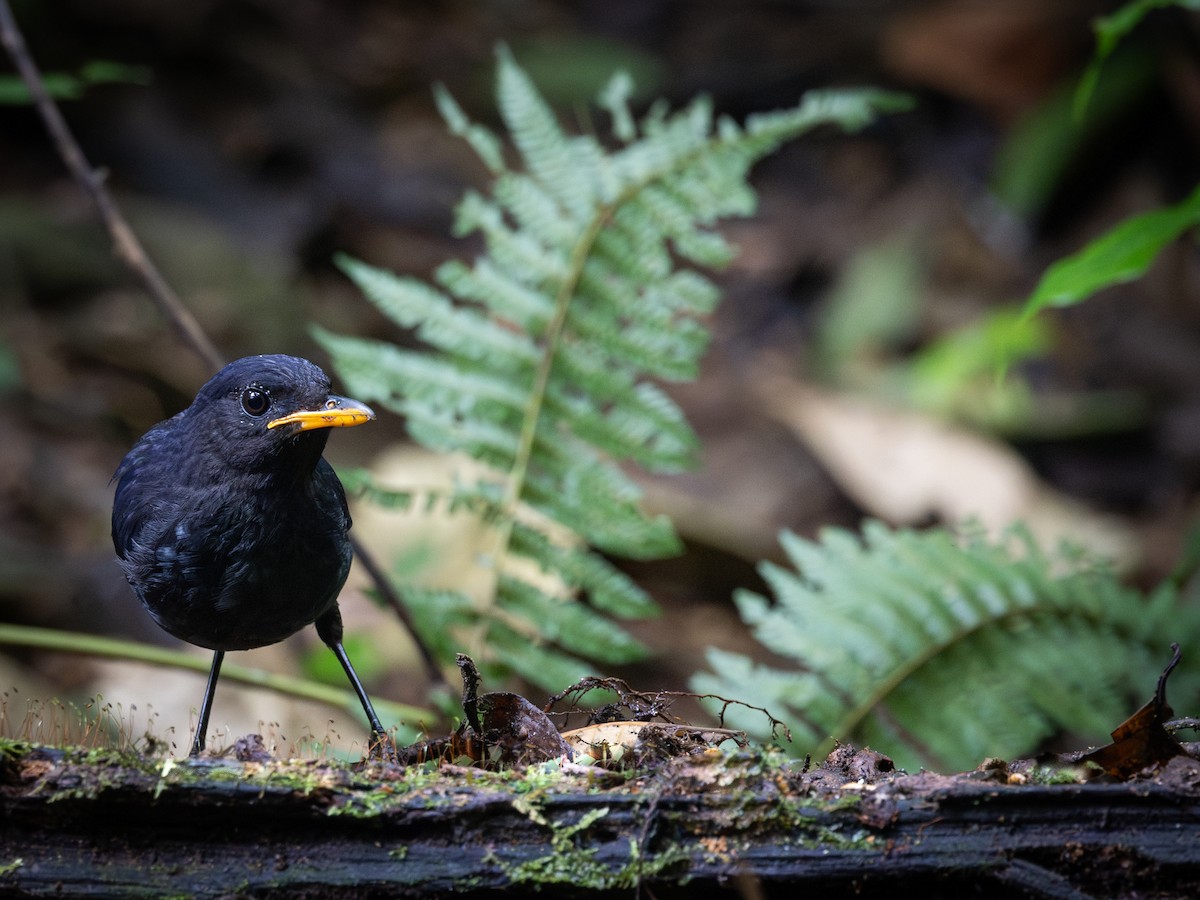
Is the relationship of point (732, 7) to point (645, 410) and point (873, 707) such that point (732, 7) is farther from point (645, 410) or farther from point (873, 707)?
point (873, 707)

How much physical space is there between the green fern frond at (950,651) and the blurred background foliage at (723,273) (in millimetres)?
1701

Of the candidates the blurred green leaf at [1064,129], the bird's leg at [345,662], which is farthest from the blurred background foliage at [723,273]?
the bird's leg at [345,662]

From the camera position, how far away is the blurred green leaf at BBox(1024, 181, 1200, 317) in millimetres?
2939

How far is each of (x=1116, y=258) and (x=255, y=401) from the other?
2197mm

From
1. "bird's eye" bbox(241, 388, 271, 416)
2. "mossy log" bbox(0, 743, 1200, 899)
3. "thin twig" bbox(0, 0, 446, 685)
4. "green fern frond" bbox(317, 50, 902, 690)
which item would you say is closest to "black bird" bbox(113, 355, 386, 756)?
"bird's eye" bbox(241, 388, 271, 416)

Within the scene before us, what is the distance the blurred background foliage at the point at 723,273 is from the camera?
596cm

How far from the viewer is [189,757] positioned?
204 cm

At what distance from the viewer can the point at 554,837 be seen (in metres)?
1.93

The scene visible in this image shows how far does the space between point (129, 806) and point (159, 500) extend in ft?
1.96

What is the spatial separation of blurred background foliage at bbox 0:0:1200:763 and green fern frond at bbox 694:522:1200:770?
1701 millimetres

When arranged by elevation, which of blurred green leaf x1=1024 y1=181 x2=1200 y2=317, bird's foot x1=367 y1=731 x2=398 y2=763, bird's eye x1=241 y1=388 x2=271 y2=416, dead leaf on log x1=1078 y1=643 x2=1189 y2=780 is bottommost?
dead leaf on log x1=1078 y1=643 x2=1189 y2=780

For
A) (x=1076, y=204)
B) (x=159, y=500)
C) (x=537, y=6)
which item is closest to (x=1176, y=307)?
(x=1076, y=204)

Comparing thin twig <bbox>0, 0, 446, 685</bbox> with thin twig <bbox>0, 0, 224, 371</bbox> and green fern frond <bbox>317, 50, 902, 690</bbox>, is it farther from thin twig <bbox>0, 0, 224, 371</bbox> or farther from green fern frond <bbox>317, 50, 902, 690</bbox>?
green fern frond <bbox>317, 50, 902, 690</bbox>

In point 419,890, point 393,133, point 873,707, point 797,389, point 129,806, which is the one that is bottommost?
point 419,890
